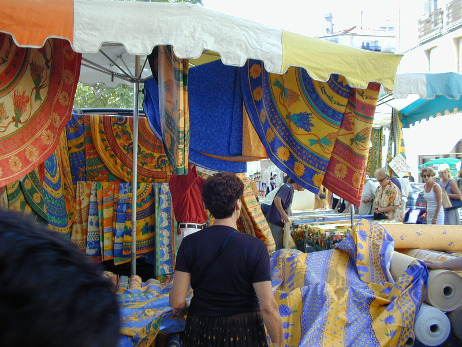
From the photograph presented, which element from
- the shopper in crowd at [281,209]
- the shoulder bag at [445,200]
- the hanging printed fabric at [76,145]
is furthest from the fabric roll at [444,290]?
the shoulder bag at [445,200]

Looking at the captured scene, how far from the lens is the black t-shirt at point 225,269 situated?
2.17m

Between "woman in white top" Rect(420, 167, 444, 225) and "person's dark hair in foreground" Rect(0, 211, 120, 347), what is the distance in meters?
7.64

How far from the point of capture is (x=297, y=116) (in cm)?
386

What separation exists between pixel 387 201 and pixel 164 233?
366 cm

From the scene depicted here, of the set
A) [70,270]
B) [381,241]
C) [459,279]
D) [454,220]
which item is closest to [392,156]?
[454,220]

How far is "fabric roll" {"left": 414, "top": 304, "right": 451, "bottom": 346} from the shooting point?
3.07 meters

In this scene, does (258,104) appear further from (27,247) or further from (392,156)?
(392,156)

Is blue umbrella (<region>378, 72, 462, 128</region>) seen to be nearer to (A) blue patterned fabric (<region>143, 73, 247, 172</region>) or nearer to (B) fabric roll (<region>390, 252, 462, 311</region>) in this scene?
(A) blue patterned fabric (<region>143, 73, 247, 172</region>)

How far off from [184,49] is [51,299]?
8.04ft

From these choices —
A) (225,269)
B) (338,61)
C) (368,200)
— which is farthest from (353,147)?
(368,200)

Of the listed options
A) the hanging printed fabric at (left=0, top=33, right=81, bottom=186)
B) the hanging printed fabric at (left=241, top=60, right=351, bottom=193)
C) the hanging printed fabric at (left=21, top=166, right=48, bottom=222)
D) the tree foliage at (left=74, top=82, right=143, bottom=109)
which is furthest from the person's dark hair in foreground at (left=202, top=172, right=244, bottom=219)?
the tree foliage at (left=74, top=82, right=143, bottom=109)

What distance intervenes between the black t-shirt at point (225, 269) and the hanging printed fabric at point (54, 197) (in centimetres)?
229

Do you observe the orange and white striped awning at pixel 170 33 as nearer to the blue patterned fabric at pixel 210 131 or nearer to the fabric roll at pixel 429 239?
the blue patterned fabric at pixel 210 131

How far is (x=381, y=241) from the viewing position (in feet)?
12.4
